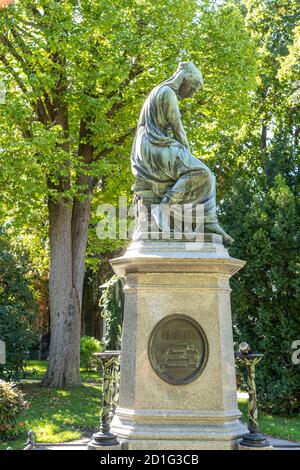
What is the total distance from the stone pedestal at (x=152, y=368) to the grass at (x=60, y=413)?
3.43 m

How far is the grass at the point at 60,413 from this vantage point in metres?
10.2

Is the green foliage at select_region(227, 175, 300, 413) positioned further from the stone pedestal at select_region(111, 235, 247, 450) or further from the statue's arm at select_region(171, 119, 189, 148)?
the stone pedestal at select_region(111, 235, 247, 450)

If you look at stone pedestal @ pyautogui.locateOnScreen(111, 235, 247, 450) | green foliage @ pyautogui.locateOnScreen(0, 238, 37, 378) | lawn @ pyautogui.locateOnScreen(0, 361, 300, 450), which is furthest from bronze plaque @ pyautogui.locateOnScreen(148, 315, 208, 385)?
green foliage @ pyautogui.locateOnScreen(0, 238, 37, 378)

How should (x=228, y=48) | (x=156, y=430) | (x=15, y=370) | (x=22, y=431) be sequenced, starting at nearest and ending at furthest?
(x=156, y=430) < (x=22, y=431) < (x=15, y=370) < (x=228, y=48)

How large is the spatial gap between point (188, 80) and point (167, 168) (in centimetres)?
136

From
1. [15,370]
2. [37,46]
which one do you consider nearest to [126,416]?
[15,370]

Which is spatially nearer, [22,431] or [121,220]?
[22,431]

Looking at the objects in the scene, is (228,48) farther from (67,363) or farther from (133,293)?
(133,293)

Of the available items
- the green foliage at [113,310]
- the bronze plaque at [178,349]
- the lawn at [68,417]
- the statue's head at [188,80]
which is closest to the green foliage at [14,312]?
the lawn at [68,417]

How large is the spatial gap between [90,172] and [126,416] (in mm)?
9756

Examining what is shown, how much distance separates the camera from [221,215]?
16531 mm

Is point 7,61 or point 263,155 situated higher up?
point 7,61

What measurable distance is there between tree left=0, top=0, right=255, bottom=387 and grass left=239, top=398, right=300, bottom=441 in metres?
5.33

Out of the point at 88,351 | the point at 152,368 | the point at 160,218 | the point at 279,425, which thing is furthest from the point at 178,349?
the point at 88,351
